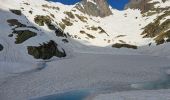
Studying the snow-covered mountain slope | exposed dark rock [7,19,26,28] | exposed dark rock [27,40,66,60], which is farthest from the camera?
exposed dark rock [7,19,26,28]

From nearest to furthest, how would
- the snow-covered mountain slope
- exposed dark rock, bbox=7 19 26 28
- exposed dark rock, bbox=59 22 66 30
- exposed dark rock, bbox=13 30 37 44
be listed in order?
exposed dark rock, bbox=13 30 37 44, the snow-covered mountain slope, exposed dark rock, bbox=7 19 26 28, exposed dark rock, bbox=59 22 66 30

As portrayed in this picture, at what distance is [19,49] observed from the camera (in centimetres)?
5709

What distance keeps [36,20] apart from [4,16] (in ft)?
65.2

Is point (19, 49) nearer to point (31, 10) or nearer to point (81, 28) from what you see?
point (31, 10)

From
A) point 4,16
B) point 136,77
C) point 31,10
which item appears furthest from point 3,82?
point 31,10

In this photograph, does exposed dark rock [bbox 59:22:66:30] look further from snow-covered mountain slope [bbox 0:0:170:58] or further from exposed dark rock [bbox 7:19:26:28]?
exposed dark rock [bbox 7:19:26:28]

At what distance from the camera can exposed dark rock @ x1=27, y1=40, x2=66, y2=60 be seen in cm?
5631

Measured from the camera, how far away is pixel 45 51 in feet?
193

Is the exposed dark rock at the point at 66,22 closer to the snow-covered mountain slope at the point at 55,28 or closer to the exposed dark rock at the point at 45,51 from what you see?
the snow-covered mountain slope at the point at 55,28

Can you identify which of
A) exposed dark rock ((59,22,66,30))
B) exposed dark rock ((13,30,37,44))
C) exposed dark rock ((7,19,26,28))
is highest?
exposed dark rock ((59,22,66,30))

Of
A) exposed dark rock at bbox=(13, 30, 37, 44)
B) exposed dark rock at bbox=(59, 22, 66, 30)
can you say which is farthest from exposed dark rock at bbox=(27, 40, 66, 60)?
exposed dark rock at bbox=(59, 22, 66, 30)

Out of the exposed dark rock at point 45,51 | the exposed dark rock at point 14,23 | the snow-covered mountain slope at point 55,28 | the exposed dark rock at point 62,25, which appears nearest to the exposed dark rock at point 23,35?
the snow-covered mountain slope at point 55,28

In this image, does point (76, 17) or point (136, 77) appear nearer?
point (136, 77)

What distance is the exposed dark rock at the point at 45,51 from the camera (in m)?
56.3
